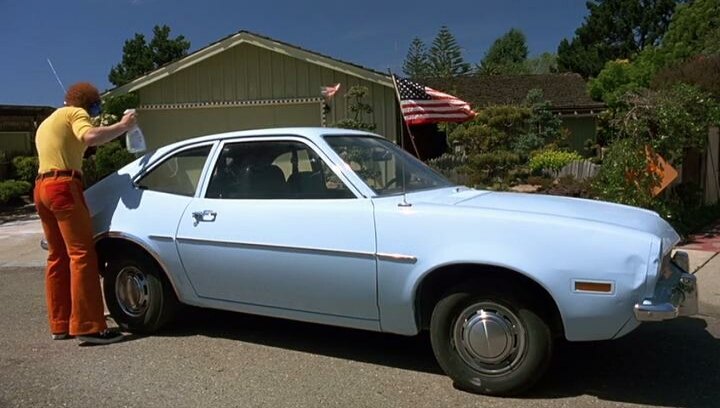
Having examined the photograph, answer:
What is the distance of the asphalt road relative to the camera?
416 cm

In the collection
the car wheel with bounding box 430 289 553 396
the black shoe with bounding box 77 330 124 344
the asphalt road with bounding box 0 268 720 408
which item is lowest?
the asphalt road with bounding box 0 268 720 408

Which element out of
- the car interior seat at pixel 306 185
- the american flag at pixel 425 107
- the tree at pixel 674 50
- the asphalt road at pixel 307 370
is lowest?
the asphalt road at pixel 307 370

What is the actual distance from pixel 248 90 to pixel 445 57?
18378 mm

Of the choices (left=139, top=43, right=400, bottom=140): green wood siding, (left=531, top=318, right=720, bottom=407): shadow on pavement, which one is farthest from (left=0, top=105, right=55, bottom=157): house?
(left=531, top=318, right=720, bottom=407): shadow on pavement

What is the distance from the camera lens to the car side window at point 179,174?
5.33 meters

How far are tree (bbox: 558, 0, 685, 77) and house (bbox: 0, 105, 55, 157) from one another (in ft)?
132

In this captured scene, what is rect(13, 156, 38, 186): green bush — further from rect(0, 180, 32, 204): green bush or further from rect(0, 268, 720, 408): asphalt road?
rect(0, 268, 720, 408): asphalt road

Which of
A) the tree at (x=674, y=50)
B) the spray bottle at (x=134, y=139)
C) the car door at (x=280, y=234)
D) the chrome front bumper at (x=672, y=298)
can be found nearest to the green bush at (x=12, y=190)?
the spray bottle at (x=134, y=139)

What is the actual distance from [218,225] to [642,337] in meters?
3.37

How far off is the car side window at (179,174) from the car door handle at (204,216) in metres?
0.26

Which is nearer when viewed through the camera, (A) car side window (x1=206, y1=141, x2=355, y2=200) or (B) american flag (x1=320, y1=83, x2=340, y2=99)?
(A) car side window (x1=206, y1=141, x2=355, y2=200)

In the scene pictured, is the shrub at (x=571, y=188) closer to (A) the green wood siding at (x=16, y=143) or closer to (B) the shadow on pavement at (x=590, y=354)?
(B) the shadow on pavement at (x=590, y=354)

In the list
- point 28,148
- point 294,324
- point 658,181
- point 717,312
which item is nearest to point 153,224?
point 294,324

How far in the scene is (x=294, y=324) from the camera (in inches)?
231
